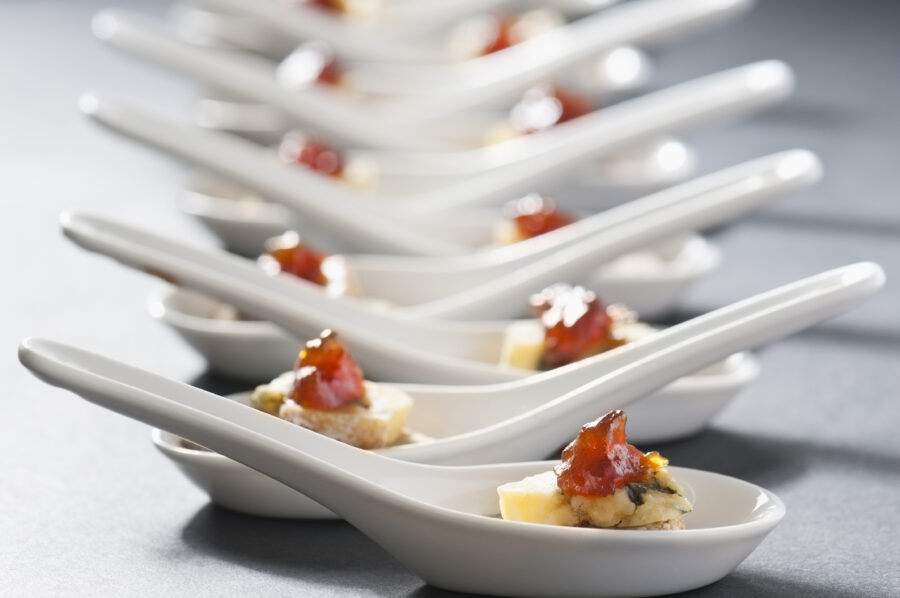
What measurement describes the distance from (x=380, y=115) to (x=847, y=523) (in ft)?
4.44

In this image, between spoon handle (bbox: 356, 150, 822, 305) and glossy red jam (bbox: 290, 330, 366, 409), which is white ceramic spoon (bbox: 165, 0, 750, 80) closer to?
spoon handle (bbox: 356, 150, 822, 305)

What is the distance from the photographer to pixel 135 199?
6.79 ft

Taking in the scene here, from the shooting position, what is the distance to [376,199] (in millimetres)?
1787

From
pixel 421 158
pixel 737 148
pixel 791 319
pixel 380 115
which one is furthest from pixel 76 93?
pixel 791 319

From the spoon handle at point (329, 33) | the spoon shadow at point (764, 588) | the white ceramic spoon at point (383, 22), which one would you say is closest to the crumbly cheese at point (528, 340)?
the spoon shadow at point (764, 588)

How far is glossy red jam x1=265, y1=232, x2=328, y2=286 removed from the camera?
4.77ft

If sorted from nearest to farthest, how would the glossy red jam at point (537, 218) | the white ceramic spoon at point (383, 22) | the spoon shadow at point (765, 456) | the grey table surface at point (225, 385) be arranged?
the grey table surface at point (225, 385) < the spoon shadow at point (765, 456) < the glossy red jam at point (537, 218) < the white ceramic spoon at point (383, 22)

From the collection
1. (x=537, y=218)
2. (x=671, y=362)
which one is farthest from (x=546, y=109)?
(x=671, y=362)

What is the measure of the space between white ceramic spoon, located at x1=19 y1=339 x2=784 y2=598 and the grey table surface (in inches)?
1.7

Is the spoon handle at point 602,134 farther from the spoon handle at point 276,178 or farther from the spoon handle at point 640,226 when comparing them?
the spoon handle at point 640,226

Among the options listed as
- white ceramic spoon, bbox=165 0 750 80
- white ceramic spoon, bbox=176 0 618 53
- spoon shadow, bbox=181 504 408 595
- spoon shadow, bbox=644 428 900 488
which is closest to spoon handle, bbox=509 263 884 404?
spoon shadow, bbox=644 428 900 488

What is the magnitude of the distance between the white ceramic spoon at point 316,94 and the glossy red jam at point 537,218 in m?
0.44

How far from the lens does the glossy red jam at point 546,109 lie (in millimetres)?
2160

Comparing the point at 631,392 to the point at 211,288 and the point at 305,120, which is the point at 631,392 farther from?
the point at 305,120
